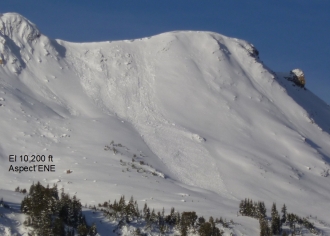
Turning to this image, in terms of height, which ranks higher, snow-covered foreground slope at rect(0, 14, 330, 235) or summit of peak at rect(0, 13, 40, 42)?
summit of peak at rect(0, 13, 40, 42)

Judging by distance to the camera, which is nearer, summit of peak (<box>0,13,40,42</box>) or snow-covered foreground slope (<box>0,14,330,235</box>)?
snow-covered foreground slope (<box>0,14,330,235</box>)

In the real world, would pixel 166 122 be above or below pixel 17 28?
below

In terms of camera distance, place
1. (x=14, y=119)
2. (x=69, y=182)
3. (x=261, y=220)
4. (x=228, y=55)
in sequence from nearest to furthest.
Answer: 1. (x=261, y=220)
2. (x=69, y=182)
3. (x=14, y=119)
4. (x=228, y=55)

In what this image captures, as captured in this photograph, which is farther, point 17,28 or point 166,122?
point 17,28

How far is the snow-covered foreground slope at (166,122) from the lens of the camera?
44488 millimetres

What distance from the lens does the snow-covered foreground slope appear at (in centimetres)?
4449

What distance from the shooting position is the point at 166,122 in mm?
61844

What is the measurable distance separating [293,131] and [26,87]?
110 ft

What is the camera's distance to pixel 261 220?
98.3ft

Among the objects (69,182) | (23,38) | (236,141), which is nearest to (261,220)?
(69,182)

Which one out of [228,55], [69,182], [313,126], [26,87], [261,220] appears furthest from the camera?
[228,55]

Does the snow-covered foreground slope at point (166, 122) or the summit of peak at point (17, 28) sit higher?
the summit of peak at point (17, 28)

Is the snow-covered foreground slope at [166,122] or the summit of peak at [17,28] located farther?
the summit of peak at [17,28]

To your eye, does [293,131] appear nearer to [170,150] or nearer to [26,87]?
[170,150]
